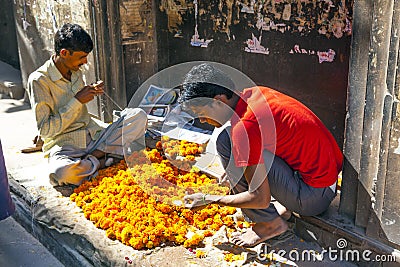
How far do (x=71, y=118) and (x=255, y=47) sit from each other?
181 cm

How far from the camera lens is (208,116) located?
294cm

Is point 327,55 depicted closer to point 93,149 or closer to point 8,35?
point 93,149

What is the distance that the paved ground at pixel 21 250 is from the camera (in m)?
3.70

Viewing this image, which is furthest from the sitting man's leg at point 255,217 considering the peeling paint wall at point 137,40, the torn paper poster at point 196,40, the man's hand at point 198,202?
the peeling paint wall at point 137,40

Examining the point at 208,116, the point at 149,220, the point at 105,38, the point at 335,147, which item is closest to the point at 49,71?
the point at 105,38

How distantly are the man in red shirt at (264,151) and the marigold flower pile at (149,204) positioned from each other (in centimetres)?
28

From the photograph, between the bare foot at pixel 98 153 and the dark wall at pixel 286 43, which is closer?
the dark wall at pixel 286 43

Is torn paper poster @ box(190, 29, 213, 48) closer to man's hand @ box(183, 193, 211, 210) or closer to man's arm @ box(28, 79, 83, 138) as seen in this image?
man's arm @ box(28, 79, 83, 138)

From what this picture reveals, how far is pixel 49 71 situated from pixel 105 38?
1241 millimetres

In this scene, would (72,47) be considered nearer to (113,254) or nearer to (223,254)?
(113,254)

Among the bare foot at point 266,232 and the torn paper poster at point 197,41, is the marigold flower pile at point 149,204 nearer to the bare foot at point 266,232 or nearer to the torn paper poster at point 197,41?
the bare foot at point 266,232

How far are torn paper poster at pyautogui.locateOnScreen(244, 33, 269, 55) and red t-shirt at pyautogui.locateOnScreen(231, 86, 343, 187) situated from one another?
5.47ft

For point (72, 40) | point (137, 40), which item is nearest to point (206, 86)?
point (72, 40)

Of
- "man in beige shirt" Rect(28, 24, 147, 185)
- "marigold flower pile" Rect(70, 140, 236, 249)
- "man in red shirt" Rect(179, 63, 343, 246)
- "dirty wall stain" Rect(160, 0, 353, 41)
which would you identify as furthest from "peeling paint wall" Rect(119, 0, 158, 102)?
"man in red shirt" Rect(179, 63, 343, 246)
